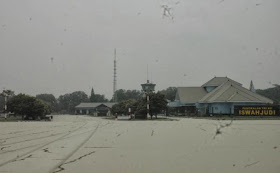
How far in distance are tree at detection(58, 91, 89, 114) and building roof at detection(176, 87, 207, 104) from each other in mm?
93289

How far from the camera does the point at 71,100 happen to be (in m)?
173

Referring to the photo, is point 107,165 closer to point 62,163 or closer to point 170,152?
point 62,163

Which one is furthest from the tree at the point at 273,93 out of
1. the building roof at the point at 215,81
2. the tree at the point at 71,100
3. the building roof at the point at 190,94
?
the tree at the point at 71,100

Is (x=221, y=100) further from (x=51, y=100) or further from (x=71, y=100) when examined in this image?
(x=71, y=100)

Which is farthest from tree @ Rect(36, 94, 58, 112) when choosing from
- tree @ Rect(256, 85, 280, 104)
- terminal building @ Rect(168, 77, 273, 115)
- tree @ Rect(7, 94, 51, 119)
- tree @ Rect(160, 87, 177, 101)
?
tree @ Rect(7, 94, 51, 119)

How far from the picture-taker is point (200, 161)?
7656 mm

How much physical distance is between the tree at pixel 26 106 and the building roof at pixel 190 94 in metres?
33.4

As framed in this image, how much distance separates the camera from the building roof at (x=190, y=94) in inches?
3081

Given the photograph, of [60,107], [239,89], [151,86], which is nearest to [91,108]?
[60,107]

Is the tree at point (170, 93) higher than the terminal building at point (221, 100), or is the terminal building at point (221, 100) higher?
the tree at point (170, 93)

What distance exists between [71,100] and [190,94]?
103m

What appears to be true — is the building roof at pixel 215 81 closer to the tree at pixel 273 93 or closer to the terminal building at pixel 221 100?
the terminal building at pixel 221 100

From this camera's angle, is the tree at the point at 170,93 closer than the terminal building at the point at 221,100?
No

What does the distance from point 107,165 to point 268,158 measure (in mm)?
3631
